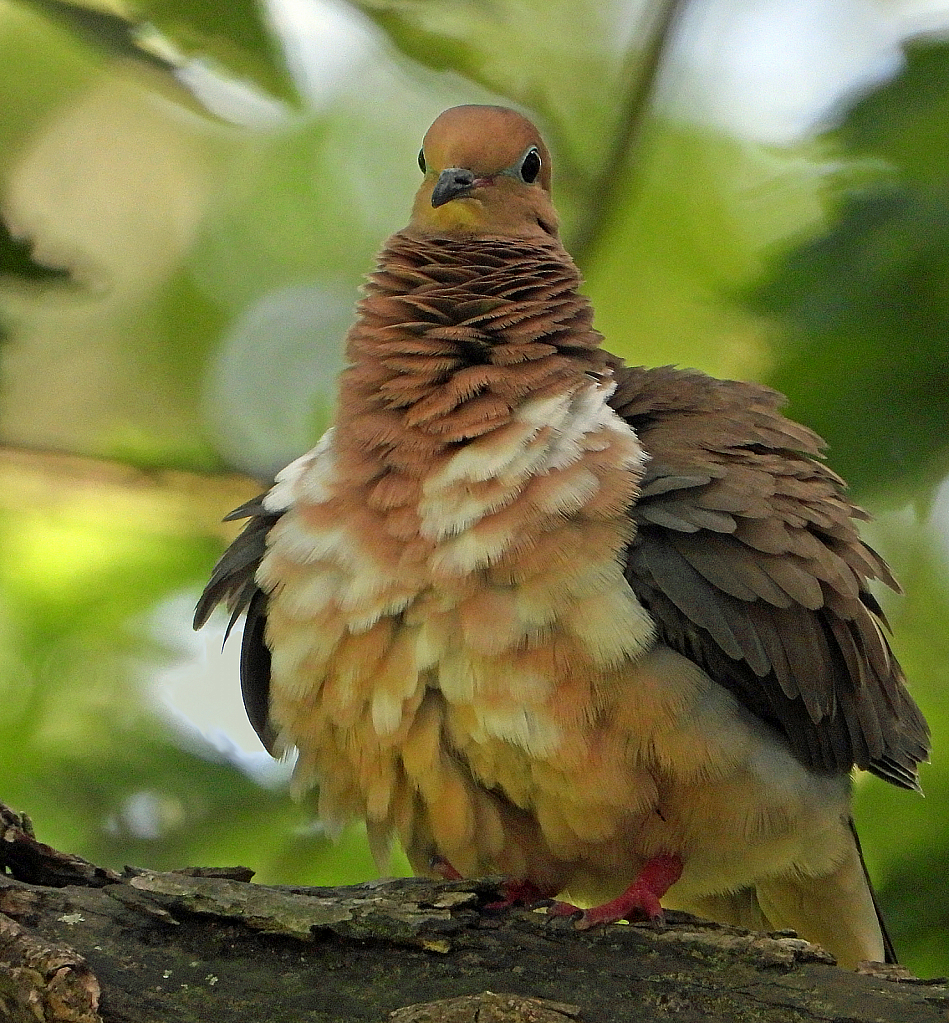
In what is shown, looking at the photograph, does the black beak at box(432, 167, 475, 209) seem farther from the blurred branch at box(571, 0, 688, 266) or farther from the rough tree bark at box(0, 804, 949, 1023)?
the rough tree bark at box(0, 804, 949, 1023)

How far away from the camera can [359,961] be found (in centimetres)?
263

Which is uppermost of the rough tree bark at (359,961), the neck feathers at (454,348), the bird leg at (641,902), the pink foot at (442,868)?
the neck feathers at (454,348)

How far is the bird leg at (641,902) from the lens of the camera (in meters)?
2.83

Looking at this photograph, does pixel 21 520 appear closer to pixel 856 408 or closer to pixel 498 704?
pixel 498 704

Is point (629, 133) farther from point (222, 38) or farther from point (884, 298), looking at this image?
point (222, 38)

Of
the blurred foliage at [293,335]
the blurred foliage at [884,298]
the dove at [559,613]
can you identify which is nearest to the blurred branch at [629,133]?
the blurred foliage at [293,335]

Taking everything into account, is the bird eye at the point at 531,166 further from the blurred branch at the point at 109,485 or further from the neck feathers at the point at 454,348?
the blurred branch at the point at 109,485

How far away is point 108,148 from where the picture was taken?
6914mm

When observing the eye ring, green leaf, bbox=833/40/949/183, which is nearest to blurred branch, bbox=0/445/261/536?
the eye ring

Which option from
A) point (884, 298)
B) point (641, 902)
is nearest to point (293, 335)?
point (884, 298)

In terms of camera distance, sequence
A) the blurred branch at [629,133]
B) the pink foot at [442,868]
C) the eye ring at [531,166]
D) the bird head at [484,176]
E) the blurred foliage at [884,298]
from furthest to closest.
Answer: the blurred branch at [629,133] < the eye ring at [531,166] < the bird head at [484,176] < the blurred foliage at [884,298] < the pink foot at [442,868]

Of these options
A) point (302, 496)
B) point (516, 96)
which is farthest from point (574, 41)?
point (302, 496)

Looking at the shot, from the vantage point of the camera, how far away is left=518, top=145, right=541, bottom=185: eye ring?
158 inches

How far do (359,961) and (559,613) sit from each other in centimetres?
90
